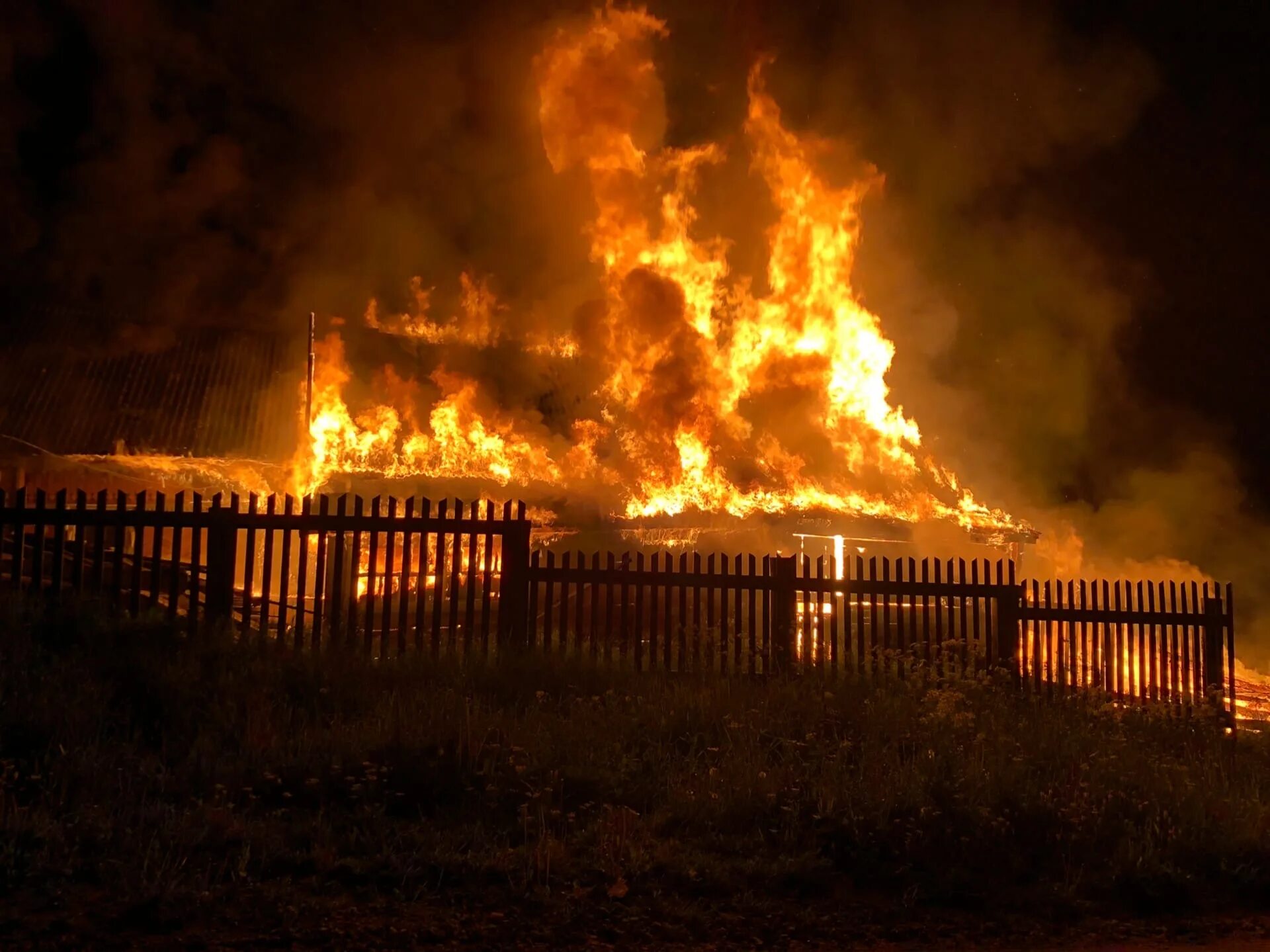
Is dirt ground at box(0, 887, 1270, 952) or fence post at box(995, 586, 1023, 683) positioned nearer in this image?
dirt ground at box(0, 887, 1270, 952)

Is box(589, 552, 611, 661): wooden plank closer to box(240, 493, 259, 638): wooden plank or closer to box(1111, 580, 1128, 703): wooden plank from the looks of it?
box(240, 493, 259, 638): wooden plank

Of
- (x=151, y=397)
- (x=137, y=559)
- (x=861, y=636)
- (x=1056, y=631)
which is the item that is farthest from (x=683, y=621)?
(x=151, y=397)

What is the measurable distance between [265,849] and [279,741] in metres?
1.31

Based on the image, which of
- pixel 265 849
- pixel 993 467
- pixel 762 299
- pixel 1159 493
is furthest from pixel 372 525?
pixel 1159 493

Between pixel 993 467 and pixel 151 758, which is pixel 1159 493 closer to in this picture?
pixel 993 467

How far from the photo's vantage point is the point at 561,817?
488 cm

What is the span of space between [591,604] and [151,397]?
14332 mm

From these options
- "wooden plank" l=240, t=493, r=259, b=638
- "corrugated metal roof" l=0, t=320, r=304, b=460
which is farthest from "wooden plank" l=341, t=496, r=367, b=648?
"corrugated metal roof" l=0, t=320, r=304, b=460

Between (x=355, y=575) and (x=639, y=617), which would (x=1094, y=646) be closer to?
(x=639, y=617)

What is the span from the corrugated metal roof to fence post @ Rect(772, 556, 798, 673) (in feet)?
43.3

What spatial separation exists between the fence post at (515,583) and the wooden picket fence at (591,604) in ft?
0.05

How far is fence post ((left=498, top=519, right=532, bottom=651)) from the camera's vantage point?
877 centimetres

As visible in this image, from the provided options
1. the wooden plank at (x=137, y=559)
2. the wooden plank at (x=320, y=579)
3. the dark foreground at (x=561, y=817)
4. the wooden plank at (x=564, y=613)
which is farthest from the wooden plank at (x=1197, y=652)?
the wooden plank at (x=137, y=559)

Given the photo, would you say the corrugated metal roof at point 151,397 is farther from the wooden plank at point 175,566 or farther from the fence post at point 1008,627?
the fence post at point 1008,627
